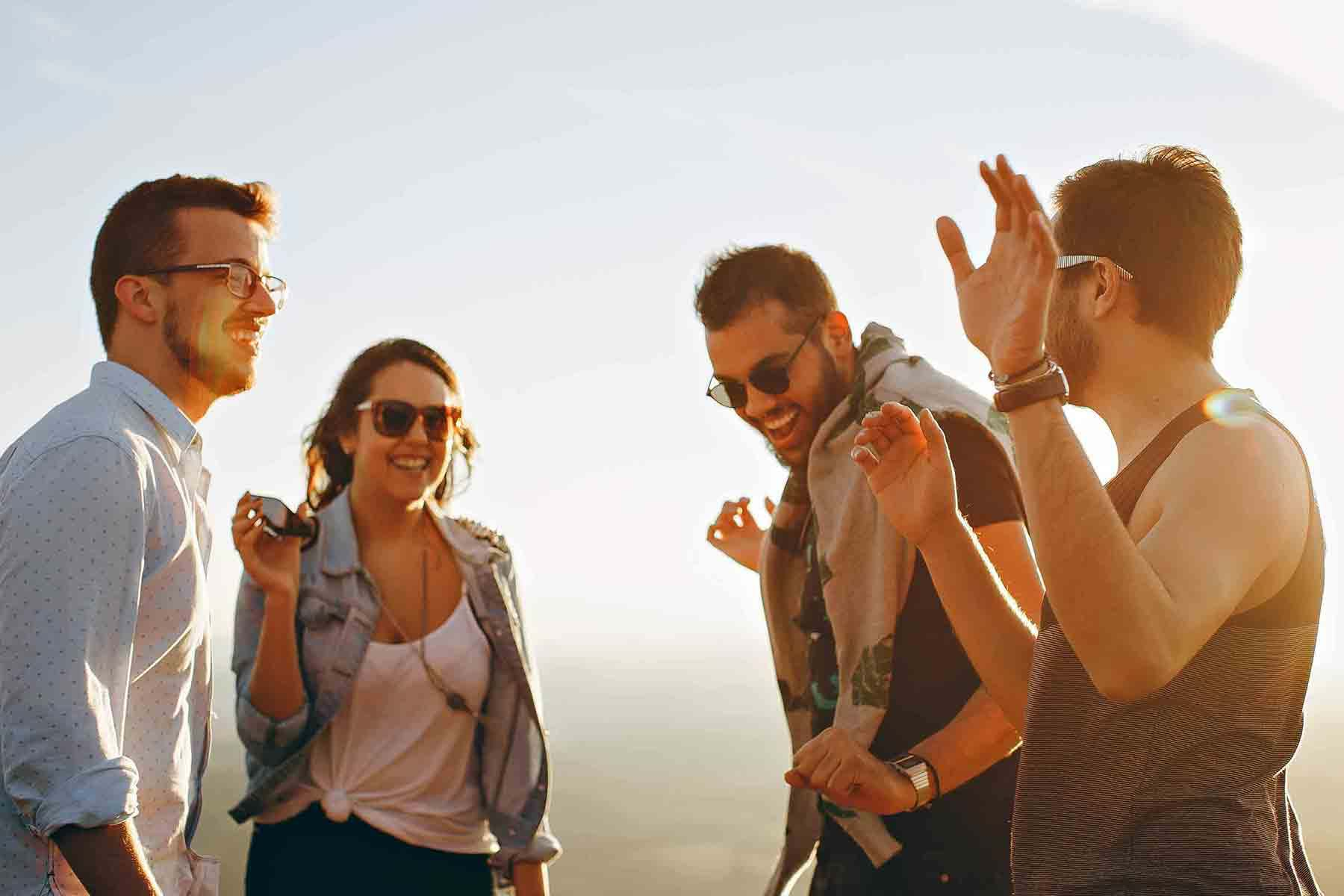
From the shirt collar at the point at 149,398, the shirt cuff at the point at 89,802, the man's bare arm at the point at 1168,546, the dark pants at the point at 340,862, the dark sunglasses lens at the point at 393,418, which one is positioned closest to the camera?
the man's bare arm at the point at 1168,546

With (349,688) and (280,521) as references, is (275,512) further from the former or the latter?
(349,688)

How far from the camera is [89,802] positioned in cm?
229

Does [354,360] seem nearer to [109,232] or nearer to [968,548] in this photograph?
[109,232]

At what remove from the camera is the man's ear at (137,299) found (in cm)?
304

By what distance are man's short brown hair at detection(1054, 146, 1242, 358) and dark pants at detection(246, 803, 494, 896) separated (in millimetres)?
3053

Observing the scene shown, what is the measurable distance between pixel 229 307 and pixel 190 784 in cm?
113

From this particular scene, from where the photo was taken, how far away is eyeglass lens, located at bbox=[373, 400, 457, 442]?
498 cm

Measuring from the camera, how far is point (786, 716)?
3912 mm

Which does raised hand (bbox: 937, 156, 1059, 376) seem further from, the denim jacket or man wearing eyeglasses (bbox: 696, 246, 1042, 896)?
the denim jacket

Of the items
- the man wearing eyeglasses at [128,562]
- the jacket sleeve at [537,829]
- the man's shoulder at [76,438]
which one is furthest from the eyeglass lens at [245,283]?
the jacket sleeve at [537,829]

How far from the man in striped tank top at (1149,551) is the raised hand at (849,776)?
2.31 ft

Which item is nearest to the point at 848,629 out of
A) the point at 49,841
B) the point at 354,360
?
the point at 49,841

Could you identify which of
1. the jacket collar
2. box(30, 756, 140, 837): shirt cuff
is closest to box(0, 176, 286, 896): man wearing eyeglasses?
box(30, 756, 140, 837): shirt cuff

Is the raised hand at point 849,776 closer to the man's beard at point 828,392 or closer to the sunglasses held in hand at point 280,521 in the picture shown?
the man's beard at point 828,392
